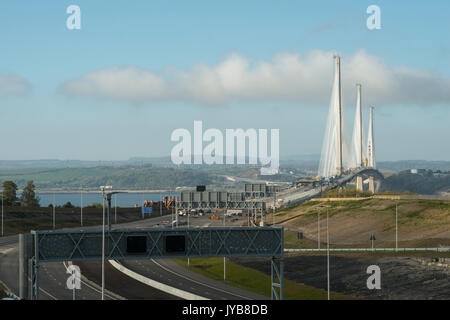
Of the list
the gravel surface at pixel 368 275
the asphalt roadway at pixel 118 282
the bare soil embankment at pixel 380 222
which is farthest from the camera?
the bare soil embankment at pixel 380 222

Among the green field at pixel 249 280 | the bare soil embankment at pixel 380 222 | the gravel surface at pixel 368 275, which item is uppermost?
the bare soil embankment at pixel 380 222

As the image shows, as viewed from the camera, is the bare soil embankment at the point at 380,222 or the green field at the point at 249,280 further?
the bare soil embankment at the point at 380,222

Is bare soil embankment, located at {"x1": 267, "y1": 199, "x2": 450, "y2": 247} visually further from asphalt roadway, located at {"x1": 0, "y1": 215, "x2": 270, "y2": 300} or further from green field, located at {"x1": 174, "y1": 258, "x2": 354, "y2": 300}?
asphalt roadway, located at {"x1": 0, "y1": 215, "x2": 270, "y2": 300}

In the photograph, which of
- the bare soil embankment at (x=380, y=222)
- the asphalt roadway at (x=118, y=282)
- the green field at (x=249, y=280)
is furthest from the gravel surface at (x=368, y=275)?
the bare soil embankment at (x=380, y=222)

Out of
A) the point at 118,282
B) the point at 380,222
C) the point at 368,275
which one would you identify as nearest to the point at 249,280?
the point at 368,275

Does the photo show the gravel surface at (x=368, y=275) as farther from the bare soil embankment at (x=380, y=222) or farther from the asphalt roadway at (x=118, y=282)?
the bare soil embankment at (x=380, y=222)

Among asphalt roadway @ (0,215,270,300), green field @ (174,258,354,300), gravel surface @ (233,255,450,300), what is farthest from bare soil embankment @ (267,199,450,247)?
asphalt roadway @ (0,215,270,300)

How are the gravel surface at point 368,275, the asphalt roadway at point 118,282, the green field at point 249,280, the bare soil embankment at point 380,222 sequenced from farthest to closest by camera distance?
the bare soil embankment at point 380,222 < the green field at point 249,280 < the asphalt roadway at point 118,282 < the gravel surface at point 368,275

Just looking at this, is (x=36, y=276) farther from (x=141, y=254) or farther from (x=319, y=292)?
(x=319, y=292)

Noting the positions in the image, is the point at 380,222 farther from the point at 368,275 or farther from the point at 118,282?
the point at 118,282

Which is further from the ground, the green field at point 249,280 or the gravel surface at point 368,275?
the gravel surface at point 368,275
